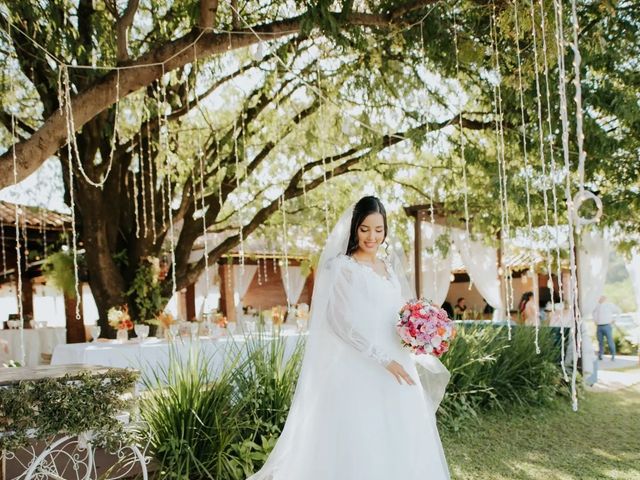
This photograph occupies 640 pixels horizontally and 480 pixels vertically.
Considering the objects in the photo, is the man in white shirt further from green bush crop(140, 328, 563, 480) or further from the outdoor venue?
green bush crop(140, 328, 563, 480)

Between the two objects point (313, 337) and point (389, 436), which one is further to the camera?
point (313, 337)

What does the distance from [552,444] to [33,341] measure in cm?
986

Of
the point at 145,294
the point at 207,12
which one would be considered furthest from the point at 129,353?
the point at 207,12

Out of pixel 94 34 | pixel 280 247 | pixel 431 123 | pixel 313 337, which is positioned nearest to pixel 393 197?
pixel 280 247

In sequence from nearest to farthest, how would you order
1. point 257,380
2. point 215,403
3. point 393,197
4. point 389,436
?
point 389,436, point 215,403, point 257,380, point 393,197

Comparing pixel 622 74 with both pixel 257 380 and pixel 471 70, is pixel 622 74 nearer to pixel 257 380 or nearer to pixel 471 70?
pixel 471 70

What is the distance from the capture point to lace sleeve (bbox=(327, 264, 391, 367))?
322cm

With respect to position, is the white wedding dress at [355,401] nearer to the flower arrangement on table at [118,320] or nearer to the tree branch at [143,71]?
the tree branch at [143,71]

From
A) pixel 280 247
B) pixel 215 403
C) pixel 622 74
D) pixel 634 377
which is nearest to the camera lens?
pixel 215 403

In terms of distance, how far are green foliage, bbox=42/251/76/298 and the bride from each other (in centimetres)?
701

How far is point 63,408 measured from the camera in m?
3.06

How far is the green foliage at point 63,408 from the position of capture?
9.74 ft

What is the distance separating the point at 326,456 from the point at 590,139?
4919 mm

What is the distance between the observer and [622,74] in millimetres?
6402
